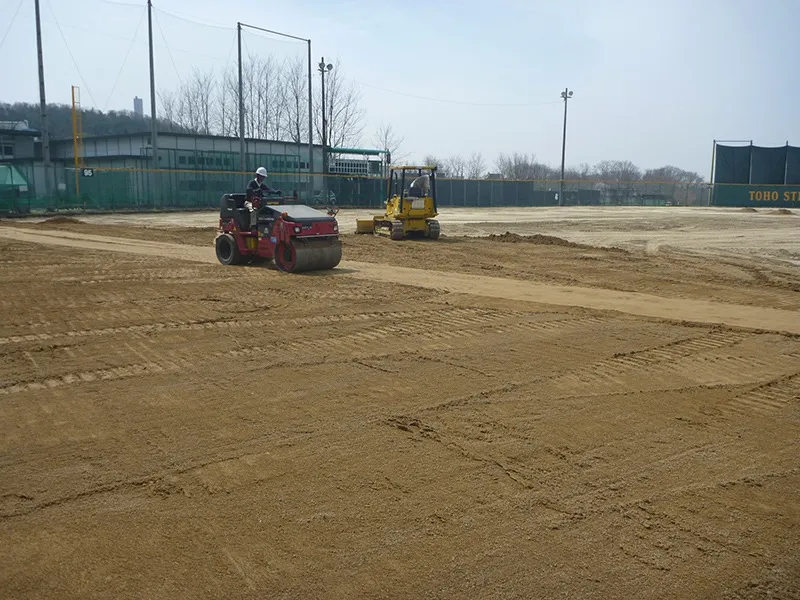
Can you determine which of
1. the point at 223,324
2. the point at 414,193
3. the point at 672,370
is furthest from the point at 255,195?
the point at 672,370

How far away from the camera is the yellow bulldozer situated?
23.2 meters

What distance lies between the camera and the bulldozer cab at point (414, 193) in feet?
76.1

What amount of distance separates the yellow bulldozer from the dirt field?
12024mm

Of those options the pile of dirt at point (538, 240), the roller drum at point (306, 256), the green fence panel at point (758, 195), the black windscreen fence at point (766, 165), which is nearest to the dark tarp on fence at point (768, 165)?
the black windscreen fence at point (766, 165)

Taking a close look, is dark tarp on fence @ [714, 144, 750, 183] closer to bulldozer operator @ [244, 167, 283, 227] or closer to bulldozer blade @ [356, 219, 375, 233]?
bulldozer blade @ [356, 219, 375, 233]

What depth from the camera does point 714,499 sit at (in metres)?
4.52

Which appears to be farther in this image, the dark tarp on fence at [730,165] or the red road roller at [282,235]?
the dark tarp on fence at [730,165]

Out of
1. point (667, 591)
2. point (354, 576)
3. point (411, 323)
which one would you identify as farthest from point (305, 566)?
point (411, 323)

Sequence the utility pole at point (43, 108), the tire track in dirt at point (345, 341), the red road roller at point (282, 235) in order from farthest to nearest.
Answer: the utility pole at point (43, 108) < the red road roller at point (282, 235) < the tire track in dirt at point (345, 341)

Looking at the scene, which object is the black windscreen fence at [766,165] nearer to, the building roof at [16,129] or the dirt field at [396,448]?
the building roof at [16,129]

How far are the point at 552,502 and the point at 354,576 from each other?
1.41 m

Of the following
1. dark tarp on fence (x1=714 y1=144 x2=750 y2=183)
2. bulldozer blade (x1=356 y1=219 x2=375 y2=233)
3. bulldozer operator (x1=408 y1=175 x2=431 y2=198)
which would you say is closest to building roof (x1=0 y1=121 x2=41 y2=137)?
bulldozer blade (x1=356 y1=219 x2=375 y2=233)

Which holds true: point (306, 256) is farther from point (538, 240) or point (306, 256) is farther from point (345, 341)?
point (538, 240)

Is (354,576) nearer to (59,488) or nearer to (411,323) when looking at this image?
(59,488)
